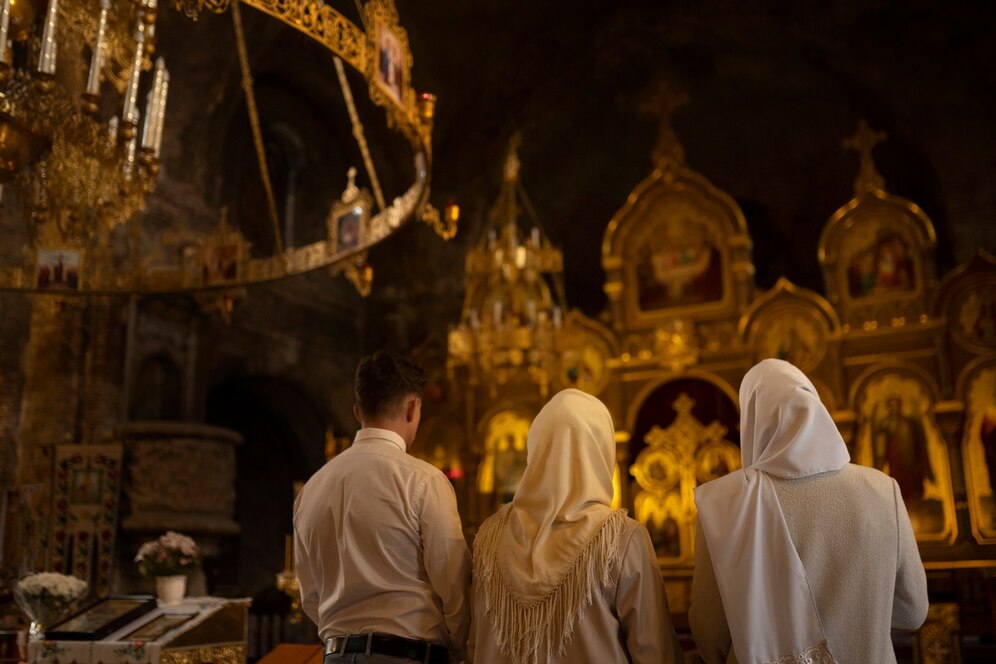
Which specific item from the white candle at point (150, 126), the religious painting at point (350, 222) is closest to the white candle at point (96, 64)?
the white candle at point (150, 126)

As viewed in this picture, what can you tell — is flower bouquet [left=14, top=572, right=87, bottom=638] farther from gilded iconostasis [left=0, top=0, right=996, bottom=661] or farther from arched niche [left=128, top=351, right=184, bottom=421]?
arched niche [left=128, top=351, right=184, bottom=421]

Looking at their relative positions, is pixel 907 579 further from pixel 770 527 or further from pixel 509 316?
pixel 509 316

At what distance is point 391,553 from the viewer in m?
2.68

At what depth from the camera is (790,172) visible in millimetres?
12852

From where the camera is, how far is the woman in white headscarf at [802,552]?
241 centimetres

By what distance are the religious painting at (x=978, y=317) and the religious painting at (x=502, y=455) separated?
14.2 feet

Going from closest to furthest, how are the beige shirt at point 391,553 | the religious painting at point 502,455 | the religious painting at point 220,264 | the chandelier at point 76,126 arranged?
the beige shirt at point 391,553
the chandelier at point 76,126
the religious painting at point 220,264
the religious painting at point 502,455

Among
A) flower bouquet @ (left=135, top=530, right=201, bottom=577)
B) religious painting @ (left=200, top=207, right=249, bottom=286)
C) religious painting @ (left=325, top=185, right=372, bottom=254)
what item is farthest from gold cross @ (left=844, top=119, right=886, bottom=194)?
flower bouquet @ (left=135, top=530, right=201, bottom=577)

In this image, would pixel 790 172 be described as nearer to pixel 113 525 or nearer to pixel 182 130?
pixel 182 130

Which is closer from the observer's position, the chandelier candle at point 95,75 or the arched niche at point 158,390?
the chandelier candle at point 95,75

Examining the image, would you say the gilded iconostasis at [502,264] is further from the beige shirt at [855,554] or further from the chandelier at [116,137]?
the beige shirt at [855,554]

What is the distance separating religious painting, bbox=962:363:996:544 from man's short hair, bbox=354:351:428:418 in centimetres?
715

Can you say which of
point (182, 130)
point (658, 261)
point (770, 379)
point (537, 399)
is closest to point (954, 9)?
point (658, 261)

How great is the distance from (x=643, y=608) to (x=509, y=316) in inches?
292
